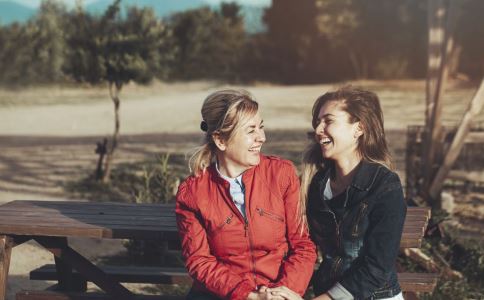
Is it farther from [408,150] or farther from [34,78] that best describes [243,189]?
[34,78]

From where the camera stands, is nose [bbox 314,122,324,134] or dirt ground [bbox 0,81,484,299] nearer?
nose [bbox 314,122,324,134]

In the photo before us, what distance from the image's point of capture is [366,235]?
315 centimetres

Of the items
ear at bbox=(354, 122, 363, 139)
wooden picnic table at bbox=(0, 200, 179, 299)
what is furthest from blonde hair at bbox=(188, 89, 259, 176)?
wooden picnic table at bbox=(0, 200, 179, 299)

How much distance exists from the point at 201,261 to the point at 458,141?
15.6 feet

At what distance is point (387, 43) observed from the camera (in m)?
32.0

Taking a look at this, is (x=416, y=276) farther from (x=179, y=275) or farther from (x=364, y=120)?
(x=179, y=275)

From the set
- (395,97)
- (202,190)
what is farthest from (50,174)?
(395,97)

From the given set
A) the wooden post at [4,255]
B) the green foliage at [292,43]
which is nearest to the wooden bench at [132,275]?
the wooden post at [4,255]

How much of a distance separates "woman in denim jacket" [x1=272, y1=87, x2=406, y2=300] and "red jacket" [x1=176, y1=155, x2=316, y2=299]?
0.08m

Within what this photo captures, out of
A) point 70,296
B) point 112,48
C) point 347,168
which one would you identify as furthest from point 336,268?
point 112,48

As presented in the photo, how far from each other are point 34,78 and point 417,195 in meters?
22.9

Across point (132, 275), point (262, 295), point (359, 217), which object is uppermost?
point (359, 217)

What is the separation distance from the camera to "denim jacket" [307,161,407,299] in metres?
3.11

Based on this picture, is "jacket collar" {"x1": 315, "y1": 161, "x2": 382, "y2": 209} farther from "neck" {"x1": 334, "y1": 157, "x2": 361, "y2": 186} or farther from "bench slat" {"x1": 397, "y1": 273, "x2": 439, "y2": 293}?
"bench slat" {"x1": 397, "y1": 273, "x2": 439, "y2": 293}
